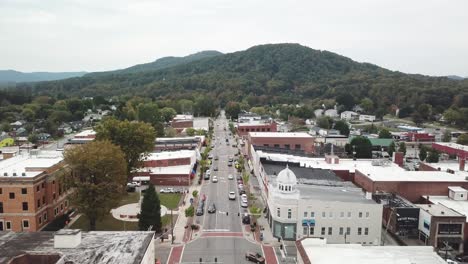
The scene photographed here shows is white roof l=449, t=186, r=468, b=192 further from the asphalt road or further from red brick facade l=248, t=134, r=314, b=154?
red brick facade l=248, t=134, r=314, b=154

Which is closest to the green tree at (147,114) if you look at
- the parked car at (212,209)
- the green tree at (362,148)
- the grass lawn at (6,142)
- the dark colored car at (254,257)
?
the grass lawn at (6,142)

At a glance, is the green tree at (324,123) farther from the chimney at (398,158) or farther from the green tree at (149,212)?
the green tree at (149,212)

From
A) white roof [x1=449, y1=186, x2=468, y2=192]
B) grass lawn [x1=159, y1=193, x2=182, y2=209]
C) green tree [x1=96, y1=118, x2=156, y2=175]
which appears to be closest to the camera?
white roof [x1=449, y1=186, x2=468, y2=192]

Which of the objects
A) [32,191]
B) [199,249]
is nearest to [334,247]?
[199,249]

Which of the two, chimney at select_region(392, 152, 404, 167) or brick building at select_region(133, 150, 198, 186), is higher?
chimney at select_region(392, 152, 404, 167)

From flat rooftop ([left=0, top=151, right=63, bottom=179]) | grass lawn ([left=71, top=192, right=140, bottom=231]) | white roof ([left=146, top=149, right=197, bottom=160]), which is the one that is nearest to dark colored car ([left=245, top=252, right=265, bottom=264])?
grass lawn ([left=71, top=192, right=140, bottom=231])

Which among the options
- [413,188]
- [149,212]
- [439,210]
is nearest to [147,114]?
[149,212]

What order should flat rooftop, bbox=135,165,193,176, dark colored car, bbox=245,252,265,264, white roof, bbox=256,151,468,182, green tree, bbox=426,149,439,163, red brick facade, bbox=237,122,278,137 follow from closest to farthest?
dark colored car, bbox=245,252,265,264, white roof, bbox=256,151,468,182, flat rooftop, bbox=135,165,193,176, green tree, bbox=426,149,439,163, red brick facade, bbox=237,122,278,137
